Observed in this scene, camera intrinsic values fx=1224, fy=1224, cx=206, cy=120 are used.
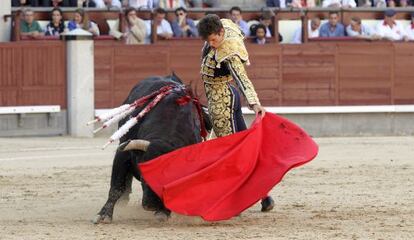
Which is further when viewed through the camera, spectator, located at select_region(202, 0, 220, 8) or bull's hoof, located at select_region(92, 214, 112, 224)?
spectator, located at select_region(202, 0, 220, 8)

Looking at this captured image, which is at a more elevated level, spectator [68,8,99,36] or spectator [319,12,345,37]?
spectator [68,8,99,36]

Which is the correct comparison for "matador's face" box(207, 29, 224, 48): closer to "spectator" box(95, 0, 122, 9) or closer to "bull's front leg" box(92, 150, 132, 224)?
"bull's front leg" box(92, 150, 132, 224)

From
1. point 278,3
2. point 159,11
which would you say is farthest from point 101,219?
point 278,3

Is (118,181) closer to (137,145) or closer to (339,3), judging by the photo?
(137,145)

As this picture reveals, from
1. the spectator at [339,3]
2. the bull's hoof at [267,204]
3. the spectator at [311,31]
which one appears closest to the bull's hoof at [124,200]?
the bull's hoof at [267,204]

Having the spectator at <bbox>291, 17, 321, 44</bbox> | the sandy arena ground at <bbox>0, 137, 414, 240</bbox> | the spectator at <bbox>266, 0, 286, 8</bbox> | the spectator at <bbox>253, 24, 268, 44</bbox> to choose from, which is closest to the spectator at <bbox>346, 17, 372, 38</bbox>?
the spectator at <bbox>291, 17, 321, 44</bbox>

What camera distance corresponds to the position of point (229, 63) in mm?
7215

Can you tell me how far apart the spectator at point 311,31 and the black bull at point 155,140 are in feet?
27.6

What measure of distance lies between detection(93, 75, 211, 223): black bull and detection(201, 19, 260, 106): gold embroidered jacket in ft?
0.81

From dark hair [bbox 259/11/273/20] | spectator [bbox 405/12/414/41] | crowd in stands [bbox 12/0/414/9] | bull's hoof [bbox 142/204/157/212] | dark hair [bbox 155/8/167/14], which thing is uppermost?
crowd in stands [bbox 12/0/414/9]

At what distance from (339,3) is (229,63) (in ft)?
29.6

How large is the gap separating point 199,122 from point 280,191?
1597 mm

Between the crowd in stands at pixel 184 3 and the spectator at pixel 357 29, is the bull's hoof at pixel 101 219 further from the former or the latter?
the spectator at pixel 357 29

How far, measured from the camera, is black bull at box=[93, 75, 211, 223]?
7090 mm
